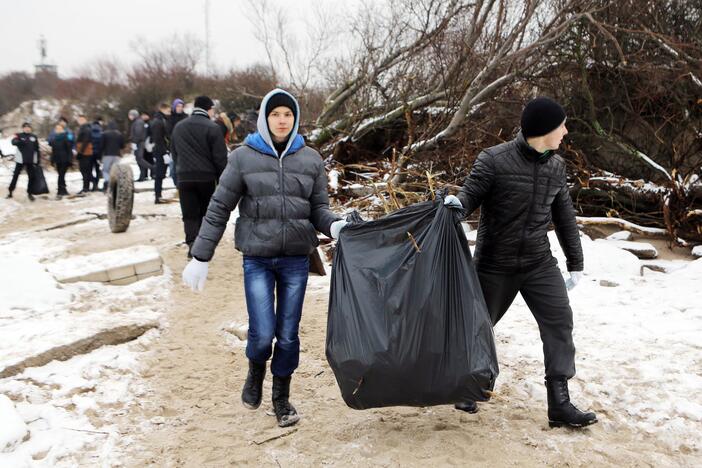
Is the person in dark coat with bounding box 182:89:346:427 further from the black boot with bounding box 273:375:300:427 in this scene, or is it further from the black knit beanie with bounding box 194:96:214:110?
the black knit beanie with bounding box 194:96:214:110

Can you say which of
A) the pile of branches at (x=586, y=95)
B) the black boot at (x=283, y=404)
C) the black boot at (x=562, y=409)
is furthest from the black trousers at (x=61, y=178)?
the black boot at (x=562, y=409)

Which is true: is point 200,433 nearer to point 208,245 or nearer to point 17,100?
point 208,245

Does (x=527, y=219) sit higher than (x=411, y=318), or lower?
higher

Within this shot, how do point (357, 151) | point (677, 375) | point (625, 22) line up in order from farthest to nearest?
point (357, 151) < point (625, 22) < point (677, 375)

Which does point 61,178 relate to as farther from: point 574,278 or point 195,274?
point 574,278

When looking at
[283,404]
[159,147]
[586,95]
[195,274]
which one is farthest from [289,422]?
[159,147]

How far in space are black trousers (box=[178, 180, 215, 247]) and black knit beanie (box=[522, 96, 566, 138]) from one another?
11.7ft

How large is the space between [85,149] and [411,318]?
1038 centimetres

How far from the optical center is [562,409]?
102 inches

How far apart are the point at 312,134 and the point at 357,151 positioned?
0.91 metres

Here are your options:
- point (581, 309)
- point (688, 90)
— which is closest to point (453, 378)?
point (581, 309)

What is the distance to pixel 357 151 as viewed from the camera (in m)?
9.84

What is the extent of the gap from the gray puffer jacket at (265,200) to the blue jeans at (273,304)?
78 mm

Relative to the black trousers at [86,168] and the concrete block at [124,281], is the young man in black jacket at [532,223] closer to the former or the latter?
the concrete block at [124,281]
